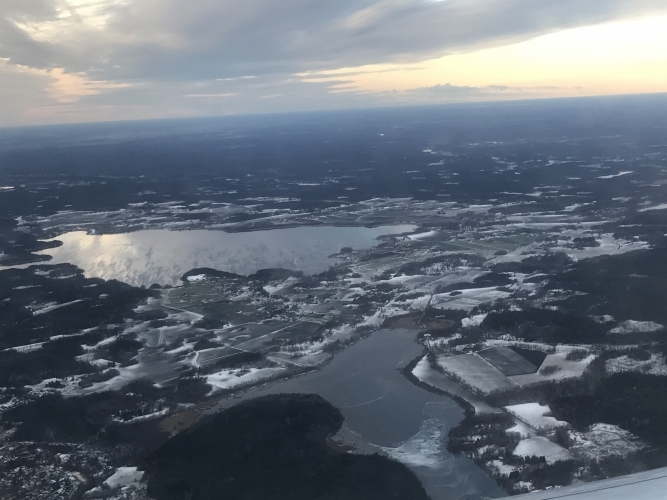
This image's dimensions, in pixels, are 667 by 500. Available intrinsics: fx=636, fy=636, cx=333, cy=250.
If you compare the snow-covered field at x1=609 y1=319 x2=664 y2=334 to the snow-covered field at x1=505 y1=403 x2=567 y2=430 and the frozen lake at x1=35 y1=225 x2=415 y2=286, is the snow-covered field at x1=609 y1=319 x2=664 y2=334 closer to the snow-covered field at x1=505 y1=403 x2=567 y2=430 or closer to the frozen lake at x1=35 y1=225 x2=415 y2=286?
the snow-covered field at x1=505 y1=403 x2=567 y2=430

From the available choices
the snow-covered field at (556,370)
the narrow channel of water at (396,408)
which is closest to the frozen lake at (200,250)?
the narrow channel of water at (396,408)

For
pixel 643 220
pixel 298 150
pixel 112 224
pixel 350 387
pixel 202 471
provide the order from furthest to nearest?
pixel 298 150, pixel 112 224, pixel 643 220, pixel 350 387, pixel 202 471

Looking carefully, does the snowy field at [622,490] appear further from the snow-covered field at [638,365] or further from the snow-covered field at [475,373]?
the snow-covered field at [638,365]

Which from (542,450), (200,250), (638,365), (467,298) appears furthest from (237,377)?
(200,250)

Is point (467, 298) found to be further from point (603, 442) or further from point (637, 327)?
point (603, 442)

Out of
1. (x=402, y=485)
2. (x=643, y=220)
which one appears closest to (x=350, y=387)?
(x=402, y=485)

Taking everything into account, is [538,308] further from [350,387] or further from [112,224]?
[112,224]

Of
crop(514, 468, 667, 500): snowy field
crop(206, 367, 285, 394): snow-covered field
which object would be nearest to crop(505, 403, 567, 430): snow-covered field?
crop(206, 367, 285, 394): snow-covered field
